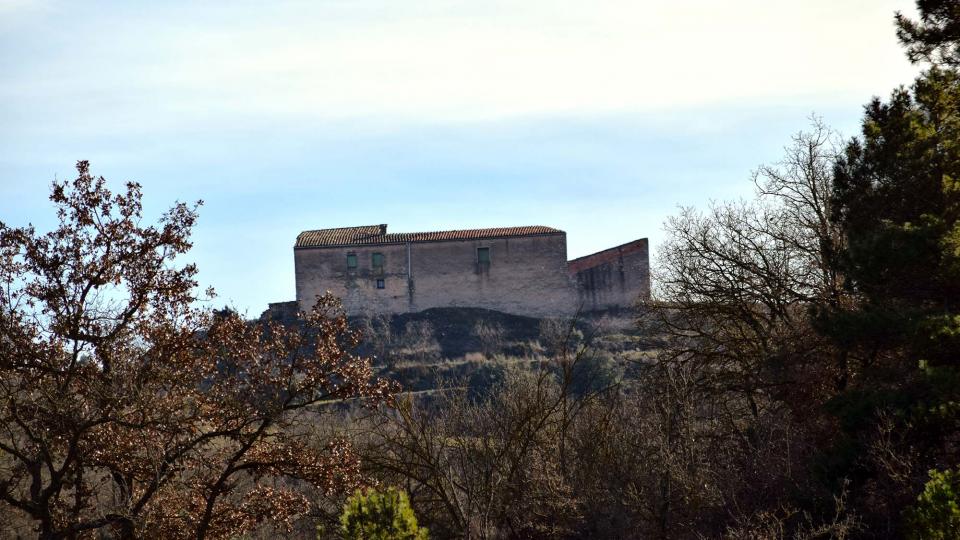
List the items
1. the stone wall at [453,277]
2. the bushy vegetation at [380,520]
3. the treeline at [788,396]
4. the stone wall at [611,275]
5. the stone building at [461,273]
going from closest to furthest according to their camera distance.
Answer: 1. the bushy vegetation at [380,520]
2. the treeline at [788,396]
3. the stone wall at [611,275]
4. the stone building at [461,273]
5. the stone wall at [453,277]

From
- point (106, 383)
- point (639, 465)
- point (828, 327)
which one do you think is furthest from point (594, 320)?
point (106, 383)

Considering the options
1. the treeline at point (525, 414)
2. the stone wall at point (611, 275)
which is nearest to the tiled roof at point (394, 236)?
the stone wall at point (611, 275)

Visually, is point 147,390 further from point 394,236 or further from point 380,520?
point 394,236

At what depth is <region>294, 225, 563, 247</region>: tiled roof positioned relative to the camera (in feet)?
173

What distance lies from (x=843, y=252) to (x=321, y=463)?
7669 mm

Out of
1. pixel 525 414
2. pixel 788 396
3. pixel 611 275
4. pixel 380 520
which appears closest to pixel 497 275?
pixel 611 275

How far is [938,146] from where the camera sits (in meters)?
16.3

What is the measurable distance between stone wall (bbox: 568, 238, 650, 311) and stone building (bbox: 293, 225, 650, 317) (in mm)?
43

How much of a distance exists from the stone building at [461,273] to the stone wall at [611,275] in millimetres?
43

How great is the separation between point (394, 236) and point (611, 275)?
9.86m

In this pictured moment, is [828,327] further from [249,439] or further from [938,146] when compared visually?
[249,439]

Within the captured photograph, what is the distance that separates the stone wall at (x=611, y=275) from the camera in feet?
168

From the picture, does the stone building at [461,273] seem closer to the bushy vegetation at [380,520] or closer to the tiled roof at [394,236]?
the tiled roof at [394,236]

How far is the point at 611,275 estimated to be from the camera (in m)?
51.6
